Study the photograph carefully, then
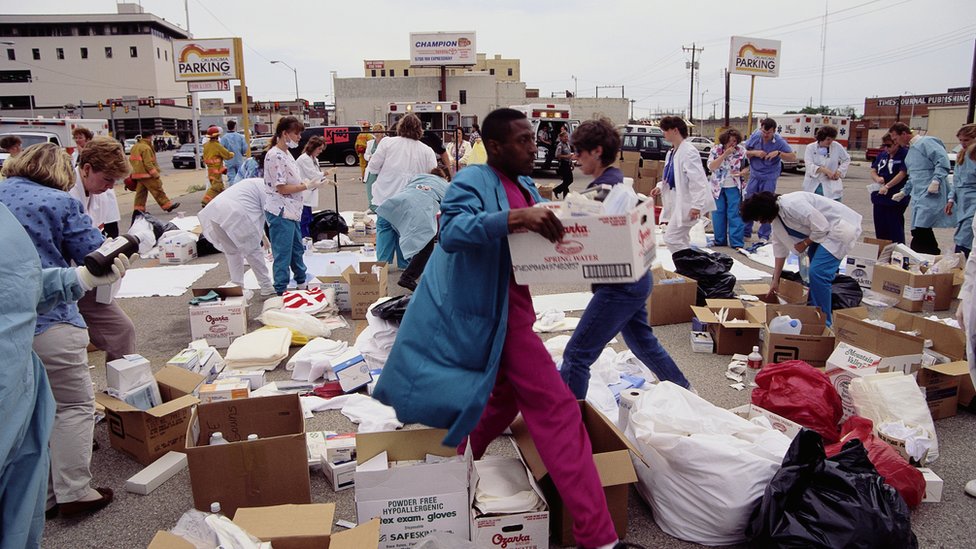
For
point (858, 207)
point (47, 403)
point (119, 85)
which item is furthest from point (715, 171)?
point (119, 85)

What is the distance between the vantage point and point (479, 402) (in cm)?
243

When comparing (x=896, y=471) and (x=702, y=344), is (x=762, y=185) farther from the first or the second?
(x=896, y=471)

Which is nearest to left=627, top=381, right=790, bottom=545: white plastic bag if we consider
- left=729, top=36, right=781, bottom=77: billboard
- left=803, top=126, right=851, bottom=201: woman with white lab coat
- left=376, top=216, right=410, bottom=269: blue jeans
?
left=376, top=216, right=410, bottom=269: blue jeans

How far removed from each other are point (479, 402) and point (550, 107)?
21293mm

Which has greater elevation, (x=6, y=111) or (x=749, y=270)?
(x=6, y=111)

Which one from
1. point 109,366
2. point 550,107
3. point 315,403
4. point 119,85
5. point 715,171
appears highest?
point 119,85

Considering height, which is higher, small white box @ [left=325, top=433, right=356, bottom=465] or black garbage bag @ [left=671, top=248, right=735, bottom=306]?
black garbage bag @ [left=671, top=248, right=735, bottom=306]

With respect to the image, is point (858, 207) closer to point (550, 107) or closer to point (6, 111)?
point (550, 107)

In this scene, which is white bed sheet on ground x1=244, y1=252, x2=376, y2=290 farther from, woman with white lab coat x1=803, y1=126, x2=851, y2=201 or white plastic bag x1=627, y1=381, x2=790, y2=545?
woman with white lab coat x1=803, y1=126, x2=851, y2=201

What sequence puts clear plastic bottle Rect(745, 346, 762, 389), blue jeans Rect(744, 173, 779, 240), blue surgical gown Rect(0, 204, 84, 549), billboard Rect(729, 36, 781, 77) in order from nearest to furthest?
blue surgical gown Rect(0, 204, 84, 549), clear plastic bottle Rect(745, 346, 762, 389), blue jeans Rect(744, 173, 779, 240), billboard Rect(729, 36, 781, 77)

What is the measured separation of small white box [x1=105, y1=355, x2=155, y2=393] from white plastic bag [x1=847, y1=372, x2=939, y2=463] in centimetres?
412

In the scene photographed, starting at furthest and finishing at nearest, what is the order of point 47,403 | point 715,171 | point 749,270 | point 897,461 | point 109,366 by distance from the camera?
point 715,171, point 749,270, point 109,366, point 897,461, point 47,403

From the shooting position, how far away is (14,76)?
235 ft

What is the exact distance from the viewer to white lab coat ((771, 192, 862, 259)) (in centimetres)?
493
